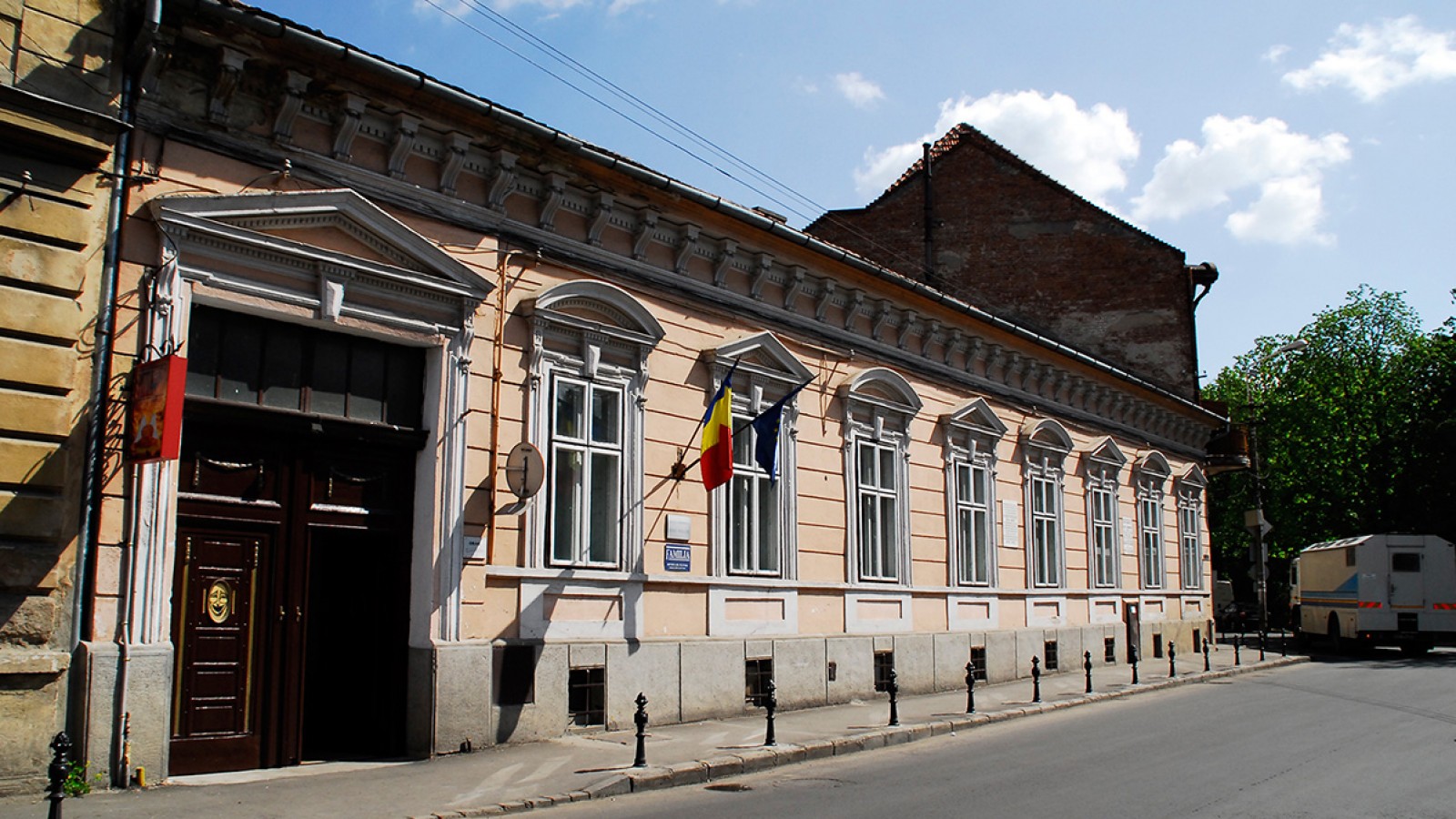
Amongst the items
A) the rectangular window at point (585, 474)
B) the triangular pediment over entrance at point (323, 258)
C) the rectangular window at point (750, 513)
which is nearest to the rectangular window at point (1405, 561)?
the rectangular window at point (750, 513)

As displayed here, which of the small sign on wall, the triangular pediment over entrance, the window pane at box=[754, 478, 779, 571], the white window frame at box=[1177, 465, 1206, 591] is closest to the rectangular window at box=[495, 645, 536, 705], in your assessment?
the small sign on wall

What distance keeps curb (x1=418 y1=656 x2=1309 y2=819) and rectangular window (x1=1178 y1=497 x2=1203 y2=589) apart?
13.7 m

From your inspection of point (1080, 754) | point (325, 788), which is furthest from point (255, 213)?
point (1080, 754)

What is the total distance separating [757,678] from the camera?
47.8 ft

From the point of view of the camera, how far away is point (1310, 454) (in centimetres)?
4659

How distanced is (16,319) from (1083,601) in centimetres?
2002

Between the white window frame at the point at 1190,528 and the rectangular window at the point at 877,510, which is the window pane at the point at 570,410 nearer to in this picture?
the rectangular window at the point at 877,510

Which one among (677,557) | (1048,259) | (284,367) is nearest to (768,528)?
(677,557)

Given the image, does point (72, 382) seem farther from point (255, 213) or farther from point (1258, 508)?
point (1258, 508)

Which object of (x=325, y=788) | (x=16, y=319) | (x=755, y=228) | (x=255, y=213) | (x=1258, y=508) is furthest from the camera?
(x=1258, y=508)

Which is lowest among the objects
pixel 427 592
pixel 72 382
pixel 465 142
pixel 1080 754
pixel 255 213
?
pixel 1080 754

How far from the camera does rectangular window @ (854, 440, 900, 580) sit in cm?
1719

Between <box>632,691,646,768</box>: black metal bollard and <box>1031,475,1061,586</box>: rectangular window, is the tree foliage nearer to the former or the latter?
<box>1031,475,1061,586</box>: rectangular window

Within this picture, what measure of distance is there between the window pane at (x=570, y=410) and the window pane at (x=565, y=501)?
8.7 inches
